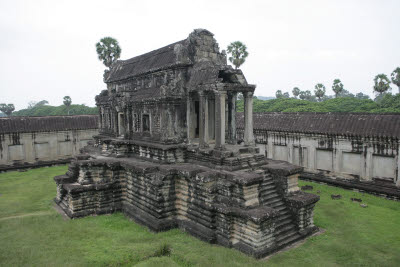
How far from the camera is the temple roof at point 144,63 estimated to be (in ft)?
54.3

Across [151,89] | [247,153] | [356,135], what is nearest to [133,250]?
[247,153]

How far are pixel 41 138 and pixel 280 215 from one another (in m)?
26.6

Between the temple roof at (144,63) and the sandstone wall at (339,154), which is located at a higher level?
the temple roof at (144,63)

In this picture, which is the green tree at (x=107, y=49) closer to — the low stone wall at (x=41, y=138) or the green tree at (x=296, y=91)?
the low stone wall at (x=41, y=138)

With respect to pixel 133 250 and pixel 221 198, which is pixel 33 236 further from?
pixel 221 198

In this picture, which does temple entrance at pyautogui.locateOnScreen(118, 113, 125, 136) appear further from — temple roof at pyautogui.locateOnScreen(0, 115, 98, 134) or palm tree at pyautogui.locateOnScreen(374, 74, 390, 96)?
palm tree at pyautogui.locateOnScreen(374, 74, 390, 96)

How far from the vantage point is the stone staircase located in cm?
1152

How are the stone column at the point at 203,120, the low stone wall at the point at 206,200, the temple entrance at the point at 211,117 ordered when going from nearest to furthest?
the low stone wall at the point at 206,200 < the stone column at the point at 203,120 < the temple entrance at the point at 211,117

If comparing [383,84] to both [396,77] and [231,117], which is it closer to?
[396,77]

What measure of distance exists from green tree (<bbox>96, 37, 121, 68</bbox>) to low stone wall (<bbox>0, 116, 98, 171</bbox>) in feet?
27.4

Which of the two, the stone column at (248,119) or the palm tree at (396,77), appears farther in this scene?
the palm tree at (396,77)

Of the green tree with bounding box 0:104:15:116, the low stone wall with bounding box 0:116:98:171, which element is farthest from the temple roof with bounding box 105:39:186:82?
the green tree with bounding box 0:104:15:116

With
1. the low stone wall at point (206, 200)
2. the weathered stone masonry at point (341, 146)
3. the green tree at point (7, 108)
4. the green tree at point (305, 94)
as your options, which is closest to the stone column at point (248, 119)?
the low stone wall at point (206, 200)

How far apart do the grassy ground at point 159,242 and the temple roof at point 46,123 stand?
14106 mm
